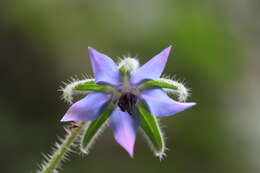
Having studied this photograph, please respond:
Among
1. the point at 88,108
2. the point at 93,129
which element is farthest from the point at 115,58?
the point at 88,108

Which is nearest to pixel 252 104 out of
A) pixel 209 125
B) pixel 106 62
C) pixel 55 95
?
pixel 209 125

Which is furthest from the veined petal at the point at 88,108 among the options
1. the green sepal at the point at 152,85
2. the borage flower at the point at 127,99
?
the green sepal at the point at 152,85

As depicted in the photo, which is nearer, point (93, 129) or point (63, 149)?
Result: point (93, 129)

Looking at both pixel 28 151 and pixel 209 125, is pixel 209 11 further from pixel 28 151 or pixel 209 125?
pixel 28 151

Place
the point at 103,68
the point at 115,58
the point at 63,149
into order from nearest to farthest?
the point at 103,68, the point at 63,149, the point at 115,58

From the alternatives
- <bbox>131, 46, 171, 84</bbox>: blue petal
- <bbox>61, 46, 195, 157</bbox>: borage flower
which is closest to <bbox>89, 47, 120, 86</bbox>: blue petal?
<bbox>61, 46, 195, 157</bbox>: borage flower

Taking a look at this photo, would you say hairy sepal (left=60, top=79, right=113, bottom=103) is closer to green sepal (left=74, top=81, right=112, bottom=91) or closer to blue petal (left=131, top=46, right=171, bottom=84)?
green sepal (left=74, top=81, right=112, bottom=91)

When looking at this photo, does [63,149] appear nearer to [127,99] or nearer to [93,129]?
[93,129]
